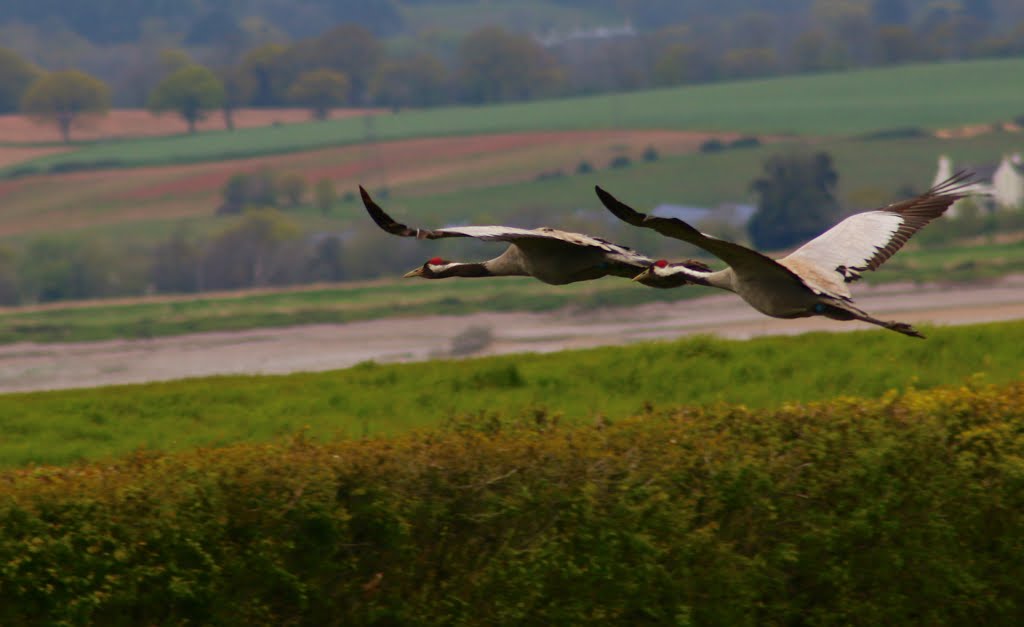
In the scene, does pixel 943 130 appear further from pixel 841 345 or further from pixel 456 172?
pixel 841 345

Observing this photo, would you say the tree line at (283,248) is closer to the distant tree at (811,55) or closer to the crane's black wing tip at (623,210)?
the distant tree at (811,55)

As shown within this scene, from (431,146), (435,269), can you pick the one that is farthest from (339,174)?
(435,269)

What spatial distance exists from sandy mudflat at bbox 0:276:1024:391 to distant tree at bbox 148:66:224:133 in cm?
3590

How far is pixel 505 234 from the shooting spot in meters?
8.35

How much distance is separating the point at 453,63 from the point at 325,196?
3545 cm

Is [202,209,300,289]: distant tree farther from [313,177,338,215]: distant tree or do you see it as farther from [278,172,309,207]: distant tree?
[278,172,309,207]: distant tree

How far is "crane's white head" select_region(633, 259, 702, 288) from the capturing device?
8648mm

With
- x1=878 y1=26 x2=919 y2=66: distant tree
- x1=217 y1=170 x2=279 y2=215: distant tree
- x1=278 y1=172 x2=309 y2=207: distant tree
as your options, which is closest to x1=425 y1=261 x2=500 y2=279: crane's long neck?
x1=217 y1=170 x2=279 y2=215: distant tree

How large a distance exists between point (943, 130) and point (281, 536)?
7036 centimetres

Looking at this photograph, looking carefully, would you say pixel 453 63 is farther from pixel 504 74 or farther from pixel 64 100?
pixel 64 100

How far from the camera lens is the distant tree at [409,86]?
96.1m

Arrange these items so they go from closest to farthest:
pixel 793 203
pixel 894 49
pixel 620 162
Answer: pixel 793 203
pixel 620 162
pixel 894 49

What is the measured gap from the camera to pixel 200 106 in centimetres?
8825

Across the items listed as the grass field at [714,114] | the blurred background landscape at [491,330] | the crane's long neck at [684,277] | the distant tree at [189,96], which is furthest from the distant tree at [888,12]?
the crane's long neck at [684,277]
